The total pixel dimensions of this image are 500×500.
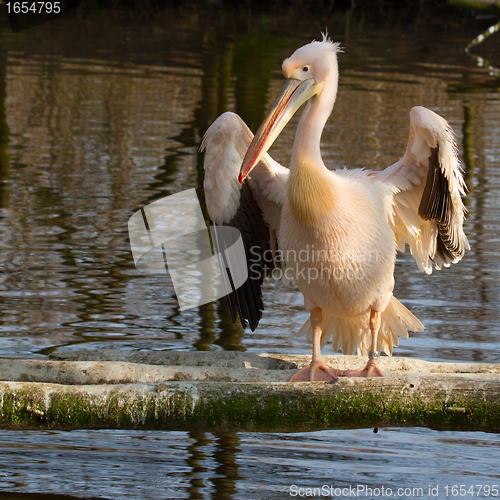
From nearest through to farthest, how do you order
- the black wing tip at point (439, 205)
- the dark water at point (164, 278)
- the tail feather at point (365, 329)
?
the dark water at point (164, 278) → the black wing tip at point (439, 205) → the tail feather at point (365, 329)

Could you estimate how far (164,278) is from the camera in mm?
5879

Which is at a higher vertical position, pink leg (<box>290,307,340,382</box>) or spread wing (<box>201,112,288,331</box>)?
spread wing (<box>201,112,288,331</box>)

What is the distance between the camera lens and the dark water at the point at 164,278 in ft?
11.1

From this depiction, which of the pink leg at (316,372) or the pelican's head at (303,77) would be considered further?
the pelican's head at (303,77)

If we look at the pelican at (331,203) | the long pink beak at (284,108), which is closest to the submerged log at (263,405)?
the pelican at (331,203)

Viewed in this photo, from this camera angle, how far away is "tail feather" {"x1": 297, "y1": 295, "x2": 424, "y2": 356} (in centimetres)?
419

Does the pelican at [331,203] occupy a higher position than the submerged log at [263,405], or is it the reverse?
the pelican at [331,203]

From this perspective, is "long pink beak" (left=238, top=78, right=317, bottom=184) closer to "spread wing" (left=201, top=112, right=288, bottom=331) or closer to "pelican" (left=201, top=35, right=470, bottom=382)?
"pelican" (left=201, top=35, right=470, bottom=382)

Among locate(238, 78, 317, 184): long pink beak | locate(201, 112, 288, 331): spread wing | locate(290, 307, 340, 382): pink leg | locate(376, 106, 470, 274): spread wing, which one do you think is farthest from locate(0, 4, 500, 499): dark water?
locate(238, 78, 317, 184): long pink beak

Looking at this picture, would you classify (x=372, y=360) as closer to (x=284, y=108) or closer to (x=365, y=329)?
(x=365, y=329)

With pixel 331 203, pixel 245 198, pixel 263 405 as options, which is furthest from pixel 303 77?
pixel 263 405

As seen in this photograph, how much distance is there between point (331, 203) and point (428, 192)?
1.63 ft

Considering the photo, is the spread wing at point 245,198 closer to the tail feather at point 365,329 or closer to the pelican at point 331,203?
the pelican at point 331,203

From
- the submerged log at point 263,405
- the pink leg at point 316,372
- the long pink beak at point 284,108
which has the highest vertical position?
the long pink beak at point 284,108
